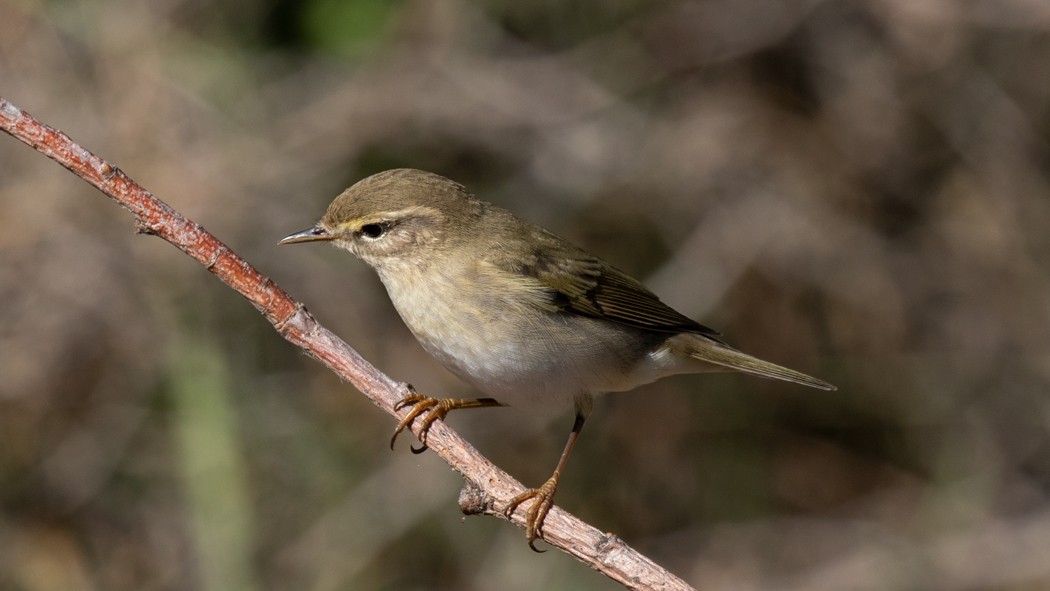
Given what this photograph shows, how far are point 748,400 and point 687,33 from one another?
288 cm

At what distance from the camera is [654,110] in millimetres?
6945

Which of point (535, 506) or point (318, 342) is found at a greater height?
point (535, 506)

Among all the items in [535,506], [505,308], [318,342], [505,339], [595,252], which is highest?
[595,252]

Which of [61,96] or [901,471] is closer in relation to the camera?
[61,96]

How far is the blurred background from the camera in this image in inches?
234

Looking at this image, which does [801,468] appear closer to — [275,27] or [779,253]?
[779,253]

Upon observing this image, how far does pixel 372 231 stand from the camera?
3801mm

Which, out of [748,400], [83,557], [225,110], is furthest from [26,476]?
[748,400]

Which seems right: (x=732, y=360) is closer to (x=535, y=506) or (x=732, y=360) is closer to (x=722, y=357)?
(x=722, y=357)

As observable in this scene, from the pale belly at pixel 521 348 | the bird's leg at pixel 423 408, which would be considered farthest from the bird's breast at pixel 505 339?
the bird's leg at pixel 423 408

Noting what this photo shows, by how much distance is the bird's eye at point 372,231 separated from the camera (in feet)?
12.4

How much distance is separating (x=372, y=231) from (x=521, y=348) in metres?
0.82

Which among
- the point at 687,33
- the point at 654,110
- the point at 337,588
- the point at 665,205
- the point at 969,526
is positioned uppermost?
the point at 687,33

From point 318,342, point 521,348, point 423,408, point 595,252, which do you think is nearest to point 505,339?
point 521,348
